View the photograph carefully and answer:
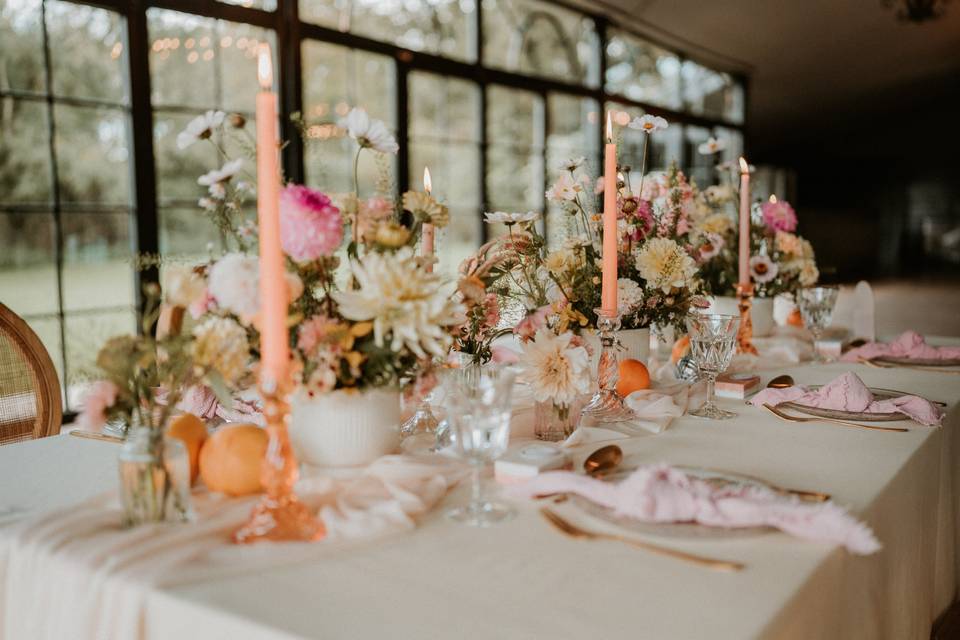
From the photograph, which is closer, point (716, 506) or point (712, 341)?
point (716, 506)

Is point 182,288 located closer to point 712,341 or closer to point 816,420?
point 712,341

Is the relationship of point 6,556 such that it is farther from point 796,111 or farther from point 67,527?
point 796,111

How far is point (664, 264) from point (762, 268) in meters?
0.71

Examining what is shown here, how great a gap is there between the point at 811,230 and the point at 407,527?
15.4 metres

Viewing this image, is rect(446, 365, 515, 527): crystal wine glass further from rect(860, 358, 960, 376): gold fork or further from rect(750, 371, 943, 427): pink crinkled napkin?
rect(860, 358, 960, 376): gold fork

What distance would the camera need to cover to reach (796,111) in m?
Answer: 12.6

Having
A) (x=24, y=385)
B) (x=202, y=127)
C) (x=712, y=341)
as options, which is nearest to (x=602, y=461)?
(x=712, y=341)

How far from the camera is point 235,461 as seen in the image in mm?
936

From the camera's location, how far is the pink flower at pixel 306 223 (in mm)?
944

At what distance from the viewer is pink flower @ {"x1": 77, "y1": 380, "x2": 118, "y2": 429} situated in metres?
0.86

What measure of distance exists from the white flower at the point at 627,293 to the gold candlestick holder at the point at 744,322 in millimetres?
481

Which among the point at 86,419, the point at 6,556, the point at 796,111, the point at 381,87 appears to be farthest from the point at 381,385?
the point at 796,111

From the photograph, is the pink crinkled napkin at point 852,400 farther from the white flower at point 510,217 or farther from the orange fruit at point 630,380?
the white flower at point 510,217

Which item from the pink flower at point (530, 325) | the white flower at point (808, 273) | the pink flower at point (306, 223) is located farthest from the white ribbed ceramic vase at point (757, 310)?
the pink flower at point (306, 223)
